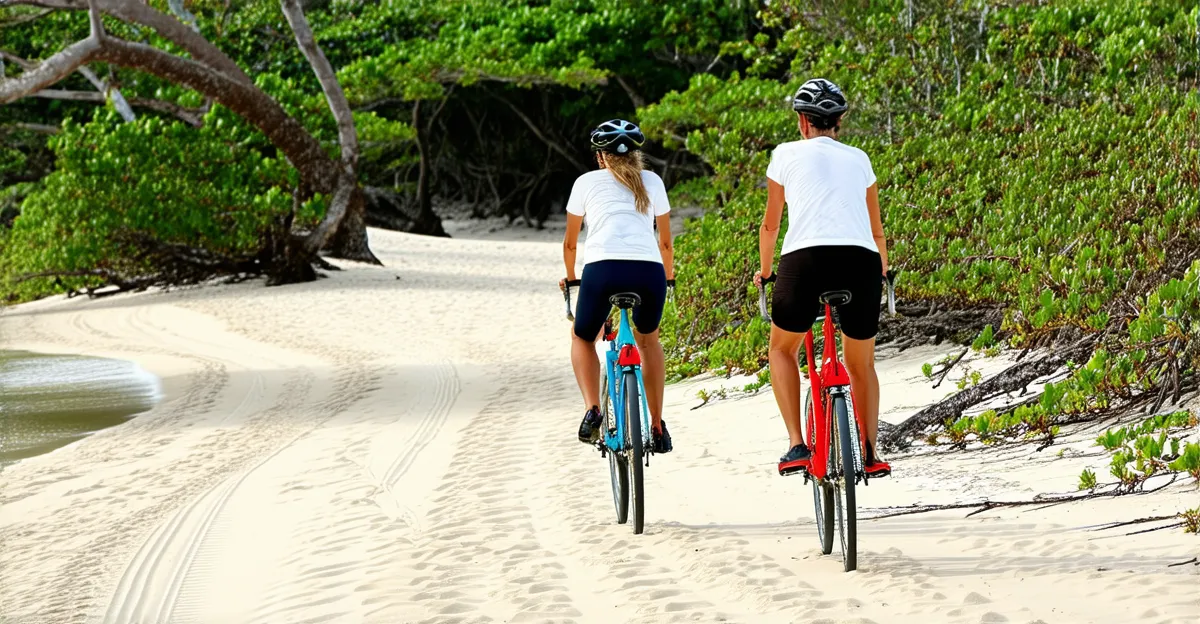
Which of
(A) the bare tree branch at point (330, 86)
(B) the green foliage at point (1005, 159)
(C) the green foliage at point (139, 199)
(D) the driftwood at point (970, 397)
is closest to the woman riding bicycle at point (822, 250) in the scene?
(B) the green foliage at point (1005, 159)

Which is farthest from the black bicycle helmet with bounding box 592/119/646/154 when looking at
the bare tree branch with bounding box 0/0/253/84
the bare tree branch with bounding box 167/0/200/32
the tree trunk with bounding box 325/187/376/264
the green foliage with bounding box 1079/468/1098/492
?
the bare tree branch with bounding box 167/0/200/32

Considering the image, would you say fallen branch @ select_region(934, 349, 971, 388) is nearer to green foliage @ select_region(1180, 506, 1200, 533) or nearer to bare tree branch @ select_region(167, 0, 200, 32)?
green foliage @ select_region(1180, 506, 1200, 533)

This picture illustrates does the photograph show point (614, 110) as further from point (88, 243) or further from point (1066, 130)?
point (1066, 130)

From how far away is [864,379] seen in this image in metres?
4.63

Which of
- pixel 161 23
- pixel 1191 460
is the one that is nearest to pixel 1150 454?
pixel 1191 460

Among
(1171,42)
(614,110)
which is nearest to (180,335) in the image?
(1171,42)

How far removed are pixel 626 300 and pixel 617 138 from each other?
671mm

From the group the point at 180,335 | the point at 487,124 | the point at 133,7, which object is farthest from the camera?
the point at 487,124

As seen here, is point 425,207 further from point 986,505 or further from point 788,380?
point 788,380

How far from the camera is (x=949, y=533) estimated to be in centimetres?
507

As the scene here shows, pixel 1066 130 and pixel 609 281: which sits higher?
pixel 1066 130

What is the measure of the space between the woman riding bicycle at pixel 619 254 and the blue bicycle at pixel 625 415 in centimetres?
5

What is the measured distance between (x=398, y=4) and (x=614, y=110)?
5.25m

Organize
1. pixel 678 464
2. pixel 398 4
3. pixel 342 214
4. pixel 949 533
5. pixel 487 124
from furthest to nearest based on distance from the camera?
pixel 487 124, pixel 398 4, pixel 342 214, pixel 678 464, pixel 949 533
